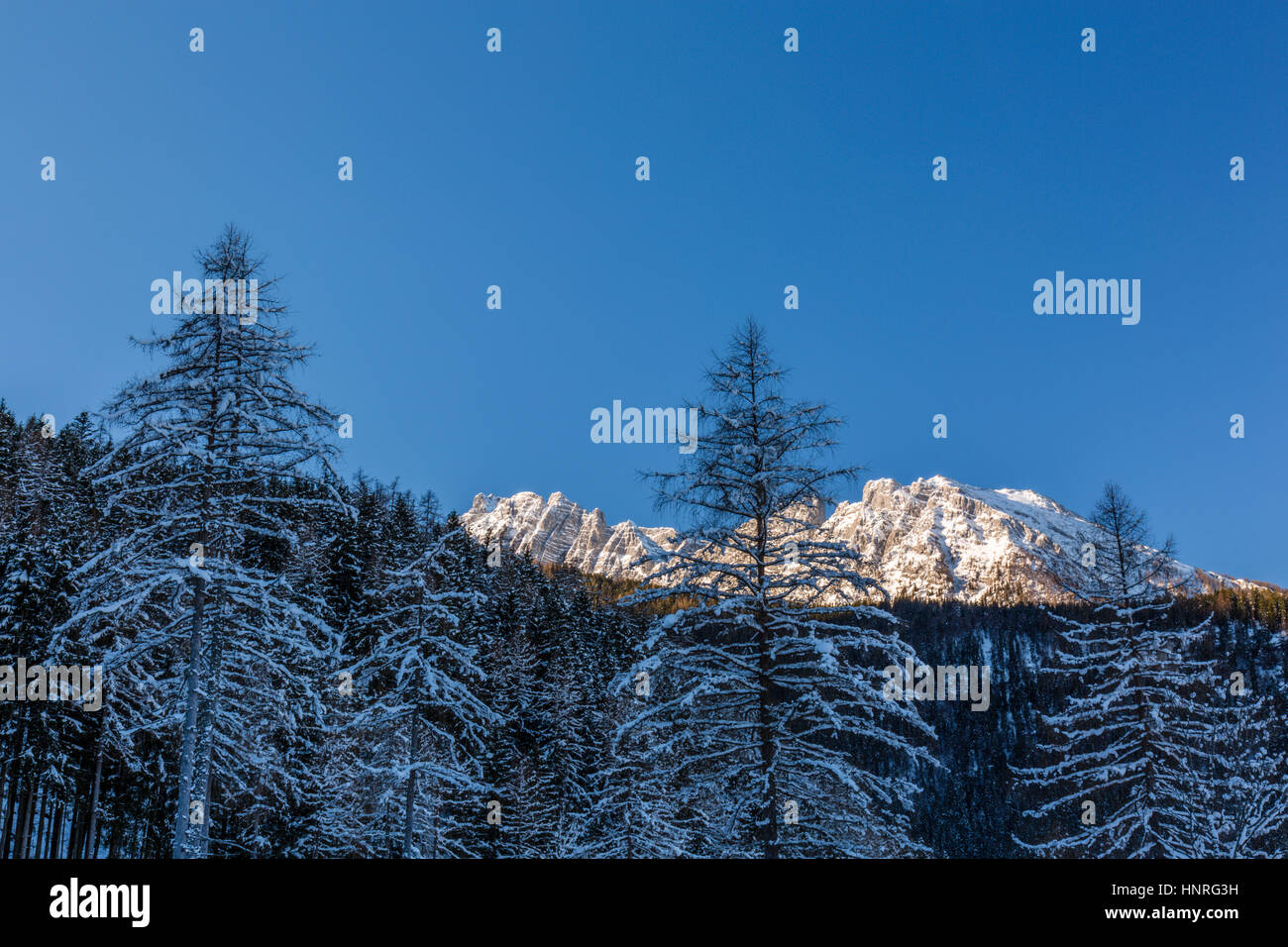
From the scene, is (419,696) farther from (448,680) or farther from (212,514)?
(212,514)

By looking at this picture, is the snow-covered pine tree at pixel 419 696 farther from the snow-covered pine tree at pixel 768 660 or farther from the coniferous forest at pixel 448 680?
the snow-covered pine tree at pixel 768 660

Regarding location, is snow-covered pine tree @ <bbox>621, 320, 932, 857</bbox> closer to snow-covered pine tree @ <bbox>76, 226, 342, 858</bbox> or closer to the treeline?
the treeline

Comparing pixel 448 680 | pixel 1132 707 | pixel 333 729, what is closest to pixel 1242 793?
pixel 1132 707

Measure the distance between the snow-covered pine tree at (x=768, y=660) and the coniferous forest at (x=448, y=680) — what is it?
0.06 m

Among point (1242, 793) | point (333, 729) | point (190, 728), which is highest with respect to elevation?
point (190, 728)

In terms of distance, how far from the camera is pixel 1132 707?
21.1 meters

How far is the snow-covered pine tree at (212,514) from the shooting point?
17.3 meters

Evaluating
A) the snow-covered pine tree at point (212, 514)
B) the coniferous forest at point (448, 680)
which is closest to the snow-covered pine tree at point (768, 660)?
the coniferous forest at point (448, 680)

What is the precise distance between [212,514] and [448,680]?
876cm

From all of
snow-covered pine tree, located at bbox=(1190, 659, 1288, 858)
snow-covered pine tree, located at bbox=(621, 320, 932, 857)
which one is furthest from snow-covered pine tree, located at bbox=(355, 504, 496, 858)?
snow-covered pine tree, located at bbox=(1190, 659, 1288, 858)
